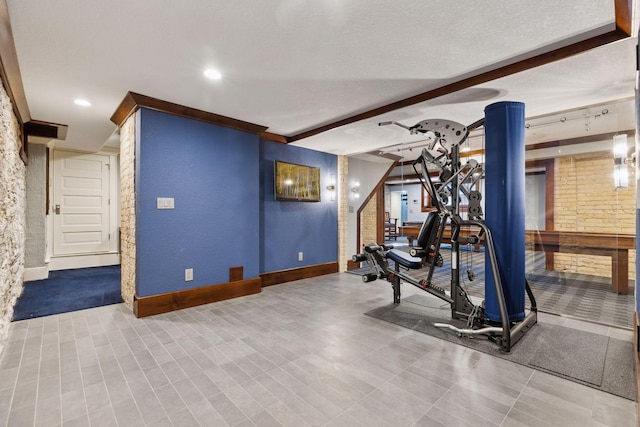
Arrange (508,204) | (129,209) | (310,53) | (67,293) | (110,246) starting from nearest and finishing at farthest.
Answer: (310,53), (508,204), (129,209), (67,293), (110,246)

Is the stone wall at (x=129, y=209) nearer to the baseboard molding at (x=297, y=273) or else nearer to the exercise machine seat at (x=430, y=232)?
the baseboard molding at (x=297, y=273)

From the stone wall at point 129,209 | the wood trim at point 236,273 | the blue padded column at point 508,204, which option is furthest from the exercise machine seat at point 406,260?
the stone wall at point 129,209

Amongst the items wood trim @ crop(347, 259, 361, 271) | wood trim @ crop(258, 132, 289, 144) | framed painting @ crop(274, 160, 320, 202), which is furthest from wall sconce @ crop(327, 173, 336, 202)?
wood trim @ crop(347, 259, 361, 271)

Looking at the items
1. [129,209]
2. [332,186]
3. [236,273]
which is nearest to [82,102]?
[129,209]

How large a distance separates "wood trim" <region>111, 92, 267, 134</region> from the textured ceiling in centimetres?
11

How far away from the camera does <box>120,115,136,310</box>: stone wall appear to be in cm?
341

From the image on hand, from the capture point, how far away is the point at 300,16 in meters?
1.91

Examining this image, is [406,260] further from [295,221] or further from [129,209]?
[129,209]

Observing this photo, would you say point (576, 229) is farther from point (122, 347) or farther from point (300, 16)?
point (122, 347)

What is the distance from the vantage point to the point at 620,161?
12.1ft

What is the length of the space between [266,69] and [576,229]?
536 centimetres

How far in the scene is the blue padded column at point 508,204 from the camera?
2.83 meters

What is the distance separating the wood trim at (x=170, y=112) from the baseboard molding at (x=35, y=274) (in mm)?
3243

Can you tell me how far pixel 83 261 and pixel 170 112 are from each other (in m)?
4.78
